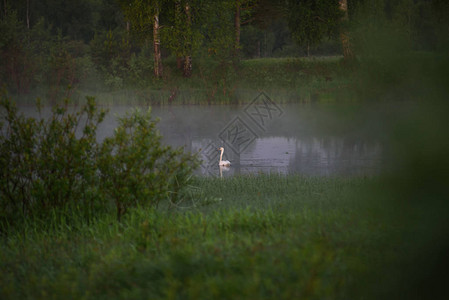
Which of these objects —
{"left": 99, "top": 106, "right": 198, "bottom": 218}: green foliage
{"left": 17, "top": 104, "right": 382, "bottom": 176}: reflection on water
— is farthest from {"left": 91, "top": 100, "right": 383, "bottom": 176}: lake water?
{"left": 99, "top": 106, "right": 198, "bottom": 218}: green foliage

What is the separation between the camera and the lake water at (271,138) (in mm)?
9828

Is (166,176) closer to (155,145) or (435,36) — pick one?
(155,145)

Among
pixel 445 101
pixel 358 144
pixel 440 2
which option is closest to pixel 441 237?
pixel 445 101

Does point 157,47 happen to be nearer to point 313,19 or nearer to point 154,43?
point 154,43

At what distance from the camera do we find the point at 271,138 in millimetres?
14062

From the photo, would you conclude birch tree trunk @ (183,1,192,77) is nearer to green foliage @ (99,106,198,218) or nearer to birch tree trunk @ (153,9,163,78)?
birch tree trunk @ (153,9,163,78)

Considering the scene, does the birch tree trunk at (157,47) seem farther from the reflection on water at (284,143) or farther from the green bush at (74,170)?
the green bush at (74,170)

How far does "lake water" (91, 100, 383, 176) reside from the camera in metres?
9.83

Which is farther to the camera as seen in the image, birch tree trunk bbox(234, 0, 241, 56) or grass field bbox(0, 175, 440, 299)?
birch tree trunk bbox(234, 0, 241, 56)

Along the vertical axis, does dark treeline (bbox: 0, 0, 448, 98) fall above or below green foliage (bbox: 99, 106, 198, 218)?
above

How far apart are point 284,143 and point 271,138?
95 centimetres

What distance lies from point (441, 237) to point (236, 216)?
1.68 meters

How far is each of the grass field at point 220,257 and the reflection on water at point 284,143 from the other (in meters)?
2.31

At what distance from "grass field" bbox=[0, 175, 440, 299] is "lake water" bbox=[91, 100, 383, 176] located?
46.9 inches
